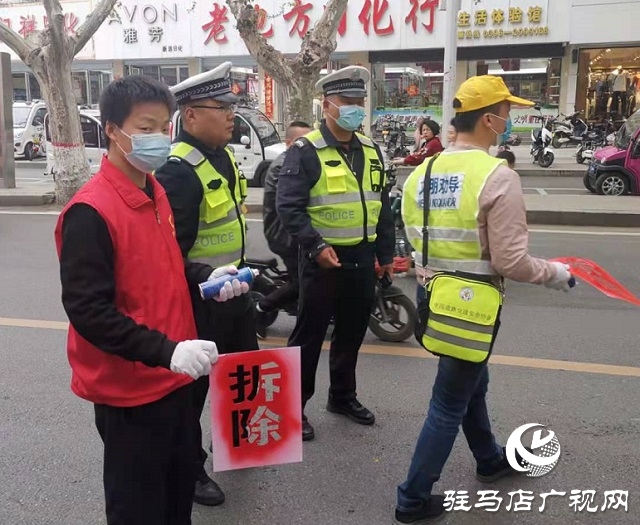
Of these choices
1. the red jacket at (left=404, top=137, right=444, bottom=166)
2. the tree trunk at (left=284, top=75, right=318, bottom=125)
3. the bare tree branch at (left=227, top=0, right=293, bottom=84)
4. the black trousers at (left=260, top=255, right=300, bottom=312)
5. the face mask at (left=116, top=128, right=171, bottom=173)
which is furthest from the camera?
the tree trunk at (left=284, top=75, right=318, bottom=125)

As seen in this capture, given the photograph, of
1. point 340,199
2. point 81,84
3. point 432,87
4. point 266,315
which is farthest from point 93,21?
point 81,84

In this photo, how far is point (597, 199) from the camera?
35.3ft

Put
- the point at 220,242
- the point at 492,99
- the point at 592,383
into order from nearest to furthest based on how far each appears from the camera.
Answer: the point at 492,99
the point at 220,242
the point at 592,383

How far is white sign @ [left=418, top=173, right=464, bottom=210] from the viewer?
7.91 ft

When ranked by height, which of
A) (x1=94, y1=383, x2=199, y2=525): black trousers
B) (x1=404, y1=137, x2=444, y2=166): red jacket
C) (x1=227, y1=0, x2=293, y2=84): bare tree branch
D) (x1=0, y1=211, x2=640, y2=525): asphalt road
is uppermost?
(x1=227, y1=0, x2=293, y2=84): bare tree branch

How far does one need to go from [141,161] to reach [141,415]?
2.36 ft

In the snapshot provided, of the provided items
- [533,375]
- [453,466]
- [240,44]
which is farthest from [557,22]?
[453,466]

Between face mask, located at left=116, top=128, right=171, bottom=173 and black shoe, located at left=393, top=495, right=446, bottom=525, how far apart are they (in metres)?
1.70

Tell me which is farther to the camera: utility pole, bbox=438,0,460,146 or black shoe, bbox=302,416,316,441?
utility pole, bbox=438,0,460,146

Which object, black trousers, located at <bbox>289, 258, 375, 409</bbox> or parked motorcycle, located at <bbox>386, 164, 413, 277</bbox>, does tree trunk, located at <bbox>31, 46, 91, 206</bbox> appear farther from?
black trousers, located at <bbox>289, 258, 375, 409</bbox>

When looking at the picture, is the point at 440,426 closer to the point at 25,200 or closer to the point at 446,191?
the point at 446,191

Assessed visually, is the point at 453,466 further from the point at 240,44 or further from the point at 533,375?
the point at 240,44

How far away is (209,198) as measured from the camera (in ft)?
8.93

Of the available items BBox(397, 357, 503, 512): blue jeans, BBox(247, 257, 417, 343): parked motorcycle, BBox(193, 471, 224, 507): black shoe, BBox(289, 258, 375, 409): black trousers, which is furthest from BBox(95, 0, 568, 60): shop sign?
BBox(397, 357, 503, 512): blue jeans
